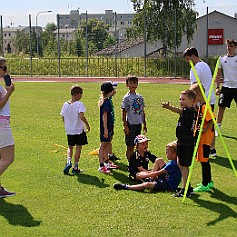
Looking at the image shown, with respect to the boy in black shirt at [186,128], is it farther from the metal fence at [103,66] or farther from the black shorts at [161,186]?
the metal fence at [103,66]

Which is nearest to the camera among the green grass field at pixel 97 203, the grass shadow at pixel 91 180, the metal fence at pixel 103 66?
the green grass field at pixel 97 203

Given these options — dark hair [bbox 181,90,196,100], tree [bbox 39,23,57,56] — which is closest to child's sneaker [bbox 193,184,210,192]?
A: dark hair [bbox 181,90,196,100]

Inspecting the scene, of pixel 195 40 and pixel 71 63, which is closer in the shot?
pixel 71 63

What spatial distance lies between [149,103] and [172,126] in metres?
5.22

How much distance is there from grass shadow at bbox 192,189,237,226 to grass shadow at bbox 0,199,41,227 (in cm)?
211

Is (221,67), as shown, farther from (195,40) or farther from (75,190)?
(195,40)

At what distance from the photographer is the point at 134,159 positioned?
7.91 metres

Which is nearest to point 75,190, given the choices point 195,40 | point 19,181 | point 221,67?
point 19,181

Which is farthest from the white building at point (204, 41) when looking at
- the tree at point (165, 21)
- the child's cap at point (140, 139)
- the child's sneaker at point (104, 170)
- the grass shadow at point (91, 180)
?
the grass shadow at point (91, 180)

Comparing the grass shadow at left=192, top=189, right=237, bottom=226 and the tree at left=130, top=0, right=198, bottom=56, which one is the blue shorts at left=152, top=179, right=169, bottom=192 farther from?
the tree at left=130, top=0, right=198, bottom=56

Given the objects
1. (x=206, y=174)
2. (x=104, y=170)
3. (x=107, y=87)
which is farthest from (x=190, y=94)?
(x=104, y=170)

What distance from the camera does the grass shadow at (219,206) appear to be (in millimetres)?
6145

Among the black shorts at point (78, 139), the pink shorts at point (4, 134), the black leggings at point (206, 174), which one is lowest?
the black leggings at point (206, 174)

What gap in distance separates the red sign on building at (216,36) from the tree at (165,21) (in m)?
9.03
